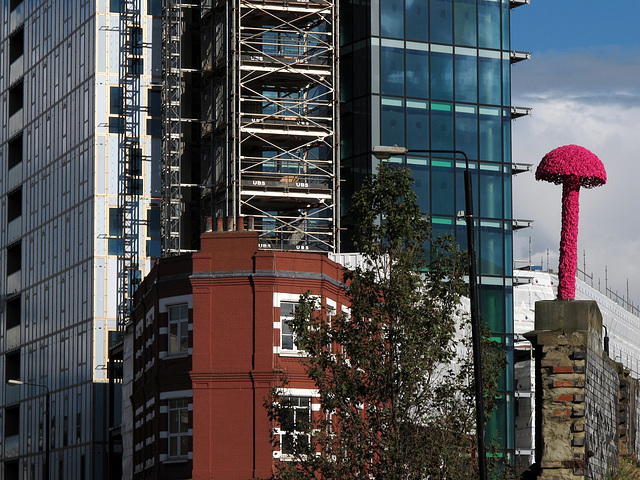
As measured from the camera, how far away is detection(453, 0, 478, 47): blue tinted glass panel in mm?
88250

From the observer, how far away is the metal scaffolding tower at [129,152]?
91.6m

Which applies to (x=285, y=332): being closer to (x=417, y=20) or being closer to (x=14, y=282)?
(x=417, y=20)

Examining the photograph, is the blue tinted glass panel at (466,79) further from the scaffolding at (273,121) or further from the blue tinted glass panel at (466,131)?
the scaffolding at (273,121)

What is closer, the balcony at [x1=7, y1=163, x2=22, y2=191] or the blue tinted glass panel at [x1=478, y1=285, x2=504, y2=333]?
the blue tinted glass panel at [x1=478, y1=285, x2=504, y2=333]

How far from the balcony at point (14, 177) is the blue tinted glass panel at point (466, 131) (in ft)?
125

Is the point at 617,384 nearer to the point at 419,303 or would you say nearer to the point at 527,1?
the point at 419,303

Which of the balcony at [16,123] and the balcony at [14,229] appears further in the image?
the balcony at [16,123]

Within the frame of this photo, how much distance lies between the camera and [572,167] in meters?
37.4

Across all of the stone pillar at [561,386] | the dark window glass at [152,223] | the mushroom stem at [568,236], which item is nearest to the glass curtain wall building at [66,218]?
the dark window glass at [152,223]

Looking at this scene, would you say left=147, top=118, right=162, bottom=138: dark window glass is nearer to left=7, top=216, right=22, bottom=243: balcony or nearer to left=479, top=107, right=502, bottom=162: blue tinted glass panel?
left=7, top=216, right=22, bottom=243: balcony

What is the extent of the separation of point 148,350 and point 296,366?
25.2 ft

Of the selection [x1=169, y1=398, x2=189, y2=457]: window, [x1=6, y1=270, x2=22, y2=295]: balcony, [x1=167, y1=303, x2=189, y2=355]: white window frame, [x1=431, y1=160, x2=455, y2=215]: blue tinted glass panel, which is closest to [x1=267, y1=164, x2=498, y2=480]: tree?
[x1=169, y1=398, x2=189, y2=457]: window

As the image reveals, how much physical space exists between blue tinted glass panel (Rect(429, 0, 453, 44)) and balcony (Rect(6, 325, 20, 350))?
4131 cm

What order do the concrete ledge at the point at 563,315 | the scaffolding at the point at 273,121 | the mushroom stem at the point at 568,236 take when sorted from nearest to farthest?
the concrete ledge at the point at 563,315, the mushroom stem at the point at 568,236, the scaffolding at the point at 273,121
